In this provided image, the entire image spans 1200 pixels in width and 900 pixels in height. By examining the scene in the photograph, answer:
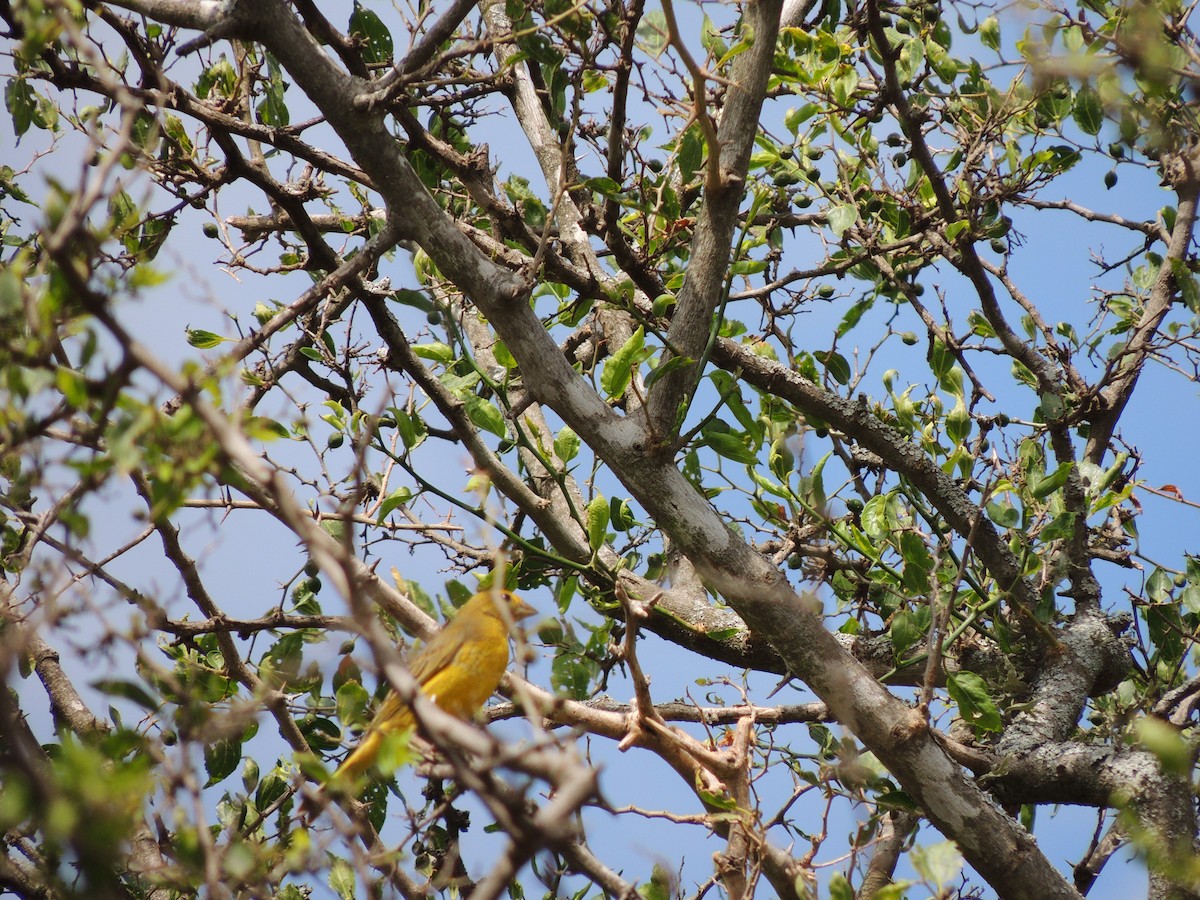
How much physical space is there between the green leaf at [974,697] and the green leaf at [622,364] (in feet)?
Result: 4.33

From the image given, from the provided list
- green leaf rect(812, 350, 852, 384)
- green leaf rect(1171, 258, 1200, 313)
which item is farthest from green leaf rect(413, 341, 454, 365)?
green leaf rect(1171, 258, 1200, 313)

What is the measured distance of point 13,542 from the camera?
3.80 m

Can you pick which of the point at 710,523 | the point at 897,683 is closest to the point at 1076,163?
the point at 897,683

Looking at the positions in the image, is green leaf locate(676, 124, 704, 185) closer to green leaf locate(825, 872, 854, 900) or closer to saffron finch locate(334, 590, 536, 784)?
saffron finch locate(334, 590, 536, 784)

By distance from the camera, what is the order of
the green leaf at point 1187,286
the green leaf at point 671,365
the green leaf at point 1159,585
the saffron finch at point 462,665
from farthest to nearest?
the green leaf at point 1159,585, the green leaf at point 1187,286, the saffron finch at point 462,665, the green leaf at point 671,365

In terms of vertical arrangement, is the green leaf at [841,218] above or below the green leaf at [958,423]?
above

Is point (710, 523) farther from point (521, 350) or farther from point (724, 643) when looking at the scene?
point (724, 643)

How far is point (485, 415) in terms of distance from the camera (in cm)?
320

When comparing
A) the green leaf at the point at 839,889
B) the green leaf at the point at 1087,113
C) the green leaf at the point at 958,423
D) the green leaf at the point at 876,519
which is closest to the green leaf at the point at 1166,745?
the green leaf at the point at 839,889

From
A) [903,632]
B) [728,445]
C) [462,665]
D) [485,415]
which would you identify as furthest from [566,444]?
[903,632]

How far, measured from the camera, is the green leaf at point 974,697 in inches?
126

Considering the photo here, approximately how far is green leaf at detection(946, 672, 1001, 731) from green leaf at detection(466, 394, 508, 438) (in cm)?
154

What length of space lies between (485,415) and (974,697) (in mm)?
1686

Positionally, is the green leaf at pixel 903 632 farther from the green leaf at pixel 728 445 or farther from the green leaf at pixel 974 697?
the green leaf at pixel 728 445
